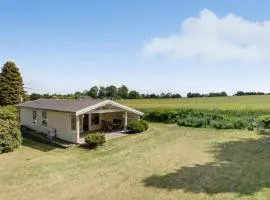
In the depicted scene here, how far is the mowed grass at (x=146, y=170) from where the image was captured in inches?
494

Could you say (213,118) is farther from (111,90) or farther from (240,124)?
(111,90)

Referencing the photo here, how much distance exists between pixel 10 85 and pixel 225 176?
42.4 metres

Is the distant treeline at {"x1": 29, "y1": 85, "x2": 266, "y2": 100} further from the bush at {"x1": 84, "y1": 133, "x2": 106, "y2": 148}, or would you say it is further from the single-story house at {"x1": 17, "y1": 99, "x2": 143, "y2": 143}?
the bush at {"x1": 84, "y1": 133, "x2": 106, "y2": 148}

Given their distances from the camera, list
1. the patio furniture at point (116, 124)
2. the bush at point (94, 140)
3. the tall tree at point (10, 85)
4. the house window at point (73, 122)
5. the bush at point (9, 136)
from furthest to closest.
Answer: the tall tree at point (10, 85), the patio furniture at point (116, 124), the house window at point (73, 122), the bush at point (9, 136), the bush at point (94, 140)

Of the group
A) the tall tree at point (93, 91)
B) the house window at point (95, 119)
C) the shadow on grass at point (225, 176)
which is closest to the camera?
the shadow on grass at point (225, 176)

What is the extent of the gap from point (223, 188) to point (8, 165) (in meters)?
13.0

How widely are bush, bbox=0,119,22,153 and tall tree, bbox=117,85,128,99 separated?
7333 centimetres

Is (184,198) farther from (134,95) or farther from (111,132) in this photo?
(134,95)

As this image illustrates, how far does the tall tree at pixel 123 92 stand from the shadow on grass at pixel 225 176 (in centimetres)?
8024

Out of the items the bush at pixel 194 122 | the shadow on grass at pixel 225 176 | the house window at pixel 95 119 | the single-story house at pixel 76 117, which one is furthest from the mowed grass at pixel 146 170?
the bush at pixel 194 122

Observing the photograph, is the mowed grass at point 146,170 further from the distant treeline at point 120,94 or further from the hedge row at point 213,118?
the distant treeline at point 120,94

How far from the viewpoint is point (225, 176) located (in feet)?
45.4

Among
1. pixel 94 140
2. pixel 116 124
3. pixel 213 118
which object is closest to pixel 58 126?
pixel 94 140

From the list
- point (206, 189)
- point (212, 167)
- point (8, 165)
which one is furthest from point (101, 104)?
point (206, 189)
